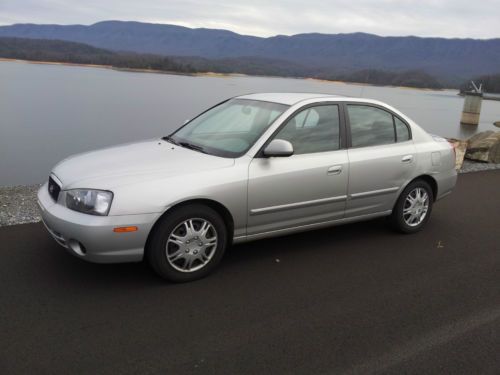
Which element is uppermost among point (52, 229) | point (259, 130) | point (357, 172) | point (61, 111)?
point (259, 130)

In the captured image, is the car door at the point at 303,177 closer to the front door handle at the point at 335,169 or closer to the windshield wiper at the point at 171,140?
the front door handle at the point at 335,169

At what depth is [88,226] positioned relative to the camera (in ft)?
11.4

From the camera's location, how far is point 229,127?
473 cm

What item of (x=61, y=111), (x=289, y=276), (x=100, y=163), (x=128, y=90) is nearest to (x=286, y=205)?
(x=289, y=276)

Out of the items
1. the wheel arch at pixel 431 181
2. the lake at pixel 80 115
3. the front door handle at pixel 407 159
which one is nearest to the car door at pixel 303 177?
the front door handle at pixel 407 159

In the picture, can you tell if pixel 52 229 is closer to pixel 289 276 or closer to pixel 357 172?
pixel 289 276

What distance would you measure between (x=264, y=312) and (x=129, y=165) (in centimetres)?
158

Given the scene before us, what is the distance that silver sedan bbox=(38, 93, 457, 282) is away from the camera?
3.61 meters

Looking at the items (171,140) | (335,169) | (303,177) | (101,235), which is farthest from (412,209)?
(101,235)

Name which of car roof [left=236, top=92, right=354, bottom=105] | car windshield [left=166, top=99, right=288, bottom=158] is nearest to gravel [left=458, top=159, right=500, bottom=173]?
car roof [left=236, top=92, right=354, bottom=105]

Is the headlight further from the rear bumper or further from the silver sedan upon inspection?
the rear bumper

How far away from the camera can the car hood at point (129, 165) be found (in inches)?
146

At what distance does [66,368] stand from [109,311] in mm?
689

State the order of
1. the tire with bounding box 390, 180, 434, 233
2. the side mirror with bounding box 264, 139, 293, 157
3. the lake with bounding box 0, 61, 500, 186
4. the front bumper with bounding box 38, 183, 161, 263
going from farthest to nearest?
the lake with bounding box 0, 61, 500, 186, the tire with bounding box 390, 180, 434, 233, the side mirror with bounding box 264, 139, 293, 157, the front bumper with bounding box 38, 183, 161, 263
